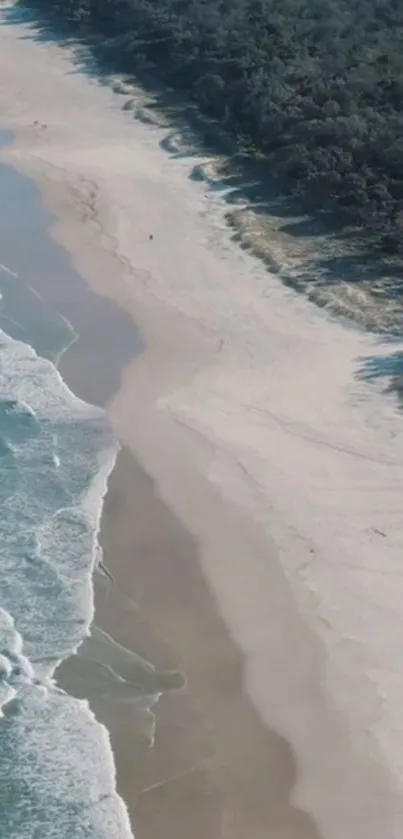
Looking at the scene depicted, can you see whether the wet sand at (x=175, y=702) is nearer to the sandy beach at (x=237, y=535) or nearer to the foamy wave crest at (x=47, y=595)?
the sandy beach at (x=237, y=535)

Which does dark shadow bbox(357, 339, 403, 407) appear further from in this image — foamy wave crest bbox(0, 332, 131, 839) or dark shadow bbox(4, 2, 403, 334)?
foamy wave crest bbox(0, 332, 131, 839)

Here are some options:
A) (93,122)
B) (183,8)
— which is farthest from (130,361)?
(183,8)

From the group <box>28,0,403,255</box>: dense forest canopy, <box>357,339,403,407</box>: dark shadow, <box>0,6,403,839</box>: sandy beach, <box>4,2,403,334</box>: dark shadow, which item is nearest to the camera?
<box>0,6,403,839</box>: sandy beach

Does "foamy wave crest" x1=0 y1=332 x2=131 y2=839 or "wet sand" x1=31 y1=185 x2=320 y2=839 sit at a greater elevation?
"wet sand" x1=31 y1=185 x2=320 y2=839

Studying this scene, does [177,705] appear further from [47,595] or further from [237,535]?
[237,535]

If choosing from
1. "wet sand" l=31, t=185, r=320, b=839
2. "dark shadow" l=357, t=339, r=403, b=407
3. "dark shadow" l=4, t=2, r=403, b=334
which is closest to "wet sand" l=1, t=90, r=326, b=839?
"wet sand" l=31, t=185, r=320, b=839

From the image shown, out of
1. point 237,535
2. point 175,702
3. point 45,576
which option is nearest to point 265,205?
point 237,535

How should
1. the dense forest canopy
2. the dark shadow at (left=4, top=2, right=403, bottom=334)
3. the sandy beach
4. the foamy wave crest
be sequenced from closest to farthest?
the foamy wave crest, the sandy beach, the dark shadow at (left=4, top=2, right=403, bottom=334), the dense forest canopy
